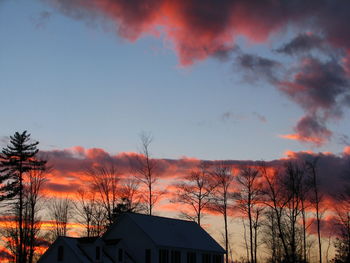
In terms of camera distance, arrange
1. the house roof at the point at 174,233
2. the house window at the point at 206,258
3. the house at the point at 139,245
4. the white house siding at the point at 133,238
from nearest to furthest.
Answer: the house at the point at 139,245, the white house siding at the point at 133,238, the house roof at the point at 174,233, the house window at the point at 206,258

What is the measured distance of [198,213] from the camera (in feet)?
242

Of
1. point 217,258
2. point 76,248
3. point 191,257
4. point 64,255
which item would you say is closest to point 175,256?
point 191,257

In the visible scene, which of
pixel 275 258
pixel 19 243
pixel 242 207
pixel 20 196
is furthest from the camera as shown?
pixel 275 258

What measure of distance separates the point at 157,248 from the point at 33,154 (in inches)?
745

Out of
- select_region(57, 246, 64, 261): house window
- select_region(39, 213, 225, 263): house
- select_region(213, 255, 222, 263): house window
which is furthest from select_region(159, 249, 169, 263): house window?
select_region(213, 255, 222, 263): house window

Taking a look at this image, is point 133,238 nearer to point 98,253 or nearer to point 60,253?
point 98,253

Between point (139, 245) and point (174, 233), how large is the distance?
7566mm

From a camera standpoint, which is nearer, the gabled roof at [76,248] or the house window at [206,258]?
the gabled roof at [76,248]

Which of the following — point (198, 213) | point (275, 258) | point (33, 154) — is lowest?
point (275, 258)

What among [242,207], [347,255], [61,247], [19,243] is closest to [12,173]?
[19,243]

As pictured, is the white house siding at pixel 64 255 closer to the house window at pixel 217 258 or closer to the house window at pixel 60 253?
the house window at pixel 60 253

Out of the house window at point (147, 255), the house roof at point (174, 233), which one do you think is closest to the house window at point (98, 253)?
the house window at point (147, 255)

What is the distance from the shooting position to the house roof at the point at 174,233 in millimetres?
54875

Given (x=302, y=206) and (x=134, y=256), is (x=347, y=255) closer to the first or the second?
(x=302, y=206)
